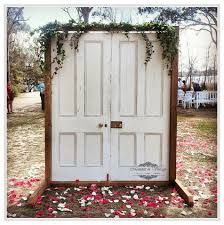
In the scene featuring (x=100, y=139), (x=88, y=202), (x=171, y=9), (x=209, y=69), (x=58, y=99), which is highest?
(x=171, y=9)

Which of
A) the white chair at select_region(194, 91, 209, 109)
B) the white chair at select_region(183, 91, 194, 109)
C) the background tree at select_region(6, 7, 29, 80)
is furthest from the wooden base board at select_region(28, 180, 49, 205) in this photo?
the white chair at select_region(183, 91, 194, 109)

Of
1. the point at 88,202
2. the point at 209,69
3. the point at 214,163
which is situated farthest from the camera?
the point at 214,163

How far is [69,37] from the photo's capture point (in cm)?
439

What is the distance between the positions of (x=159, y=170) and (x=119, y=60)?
1.49 meters

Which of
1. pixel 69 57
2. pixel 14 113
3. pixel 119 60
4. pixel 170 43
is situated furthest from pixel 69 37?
pixel 14 113

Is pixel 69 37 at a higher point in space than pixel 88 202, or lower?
higher

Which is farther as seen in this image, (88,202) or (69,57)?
(69,57)

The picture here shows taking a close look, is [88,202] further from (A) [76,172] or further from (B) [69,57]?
(B) [69,57]

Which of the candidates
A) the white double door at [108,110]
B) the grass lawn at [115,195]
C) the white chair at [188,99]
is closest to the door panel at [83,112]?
the white double door at [108,110]

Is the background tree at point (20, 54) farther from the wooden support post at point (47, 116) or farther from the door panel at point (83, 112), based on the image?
the door panel at point (83, 112)

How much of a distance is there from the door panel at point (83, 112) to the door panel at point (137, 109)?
12cm

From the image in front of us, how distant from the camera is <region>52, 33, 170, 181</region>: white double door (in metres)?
4.45

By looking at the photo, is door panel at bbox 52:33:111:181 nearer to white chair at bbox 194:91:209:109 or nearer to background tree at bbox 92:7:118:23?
background tree at bbox 92:7:118:23

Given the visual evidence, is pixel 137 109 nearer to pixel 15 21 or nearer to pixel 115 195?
pixel 115 195
